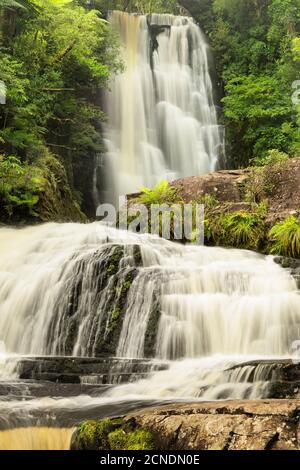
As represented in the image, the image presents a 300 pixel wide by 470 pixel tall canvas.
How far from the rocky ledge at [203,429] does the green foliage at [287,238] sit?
663 centimetres

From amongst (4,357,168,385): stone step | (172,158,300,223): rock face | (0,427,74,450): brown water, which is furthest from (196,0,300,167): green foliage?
(0,427,74,450): brown water

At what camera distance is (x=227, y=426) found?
404 cm

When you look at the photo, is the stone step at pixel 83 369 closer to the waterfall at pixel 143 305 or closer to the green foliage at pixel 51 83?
the waterfall at pixel 143 305

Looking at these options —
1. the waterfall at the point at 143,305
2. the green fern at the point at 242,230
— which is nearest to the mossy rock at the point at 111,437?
the waterfall at the point at 143,305

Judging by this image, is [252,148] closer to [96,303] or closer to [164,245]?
[164,245]

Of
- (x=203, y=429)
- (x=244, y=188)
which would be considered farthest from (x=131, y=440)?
(x=244, y=188)

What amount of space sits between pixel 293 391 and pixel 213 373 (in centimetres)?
101

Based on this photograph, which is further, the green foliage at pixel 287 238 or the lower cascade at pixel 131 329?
the green foliage at pixel 287 238

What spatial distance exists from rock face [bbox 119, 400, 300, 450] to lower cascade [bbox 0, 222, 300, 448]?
0.80 meters

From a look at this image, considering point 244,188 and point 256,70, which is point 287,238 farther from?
point 256,70

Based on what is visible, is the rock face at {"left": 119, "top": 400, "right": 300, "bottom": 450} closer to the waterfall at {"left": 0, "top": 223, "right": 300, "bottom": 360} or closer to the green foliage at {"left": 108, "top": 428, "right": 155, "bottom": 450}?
the green foliage at {"left": 108, "top": 428, "right": 155, "bottom": 450}

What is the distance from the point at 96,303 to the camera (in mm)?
8344

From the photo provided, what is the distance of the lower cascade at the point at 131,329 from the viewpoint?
552 centimetres

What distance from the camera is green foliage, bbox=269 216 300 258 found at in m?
10.8
